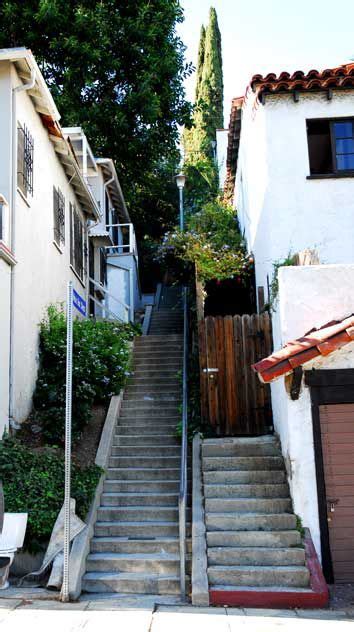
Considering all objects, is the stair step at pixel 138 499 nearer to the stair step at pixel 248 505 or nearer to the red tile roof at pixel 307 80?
the stair step at pixel 248 505

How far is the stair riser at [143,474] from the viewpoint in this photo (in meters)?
8.80

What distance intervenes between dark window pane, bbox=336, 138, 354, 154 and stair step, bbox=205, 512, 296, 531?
23.9ft

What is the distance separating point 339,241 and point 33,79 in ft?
20.7

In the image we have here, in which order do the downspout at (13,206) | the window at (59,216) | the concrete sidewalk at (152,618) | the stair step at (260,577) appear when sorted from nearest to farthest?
the concrete sidewalk at (152,618)
the stair step at (260,577)
the downspout at (13,206)
the window at (59,216)

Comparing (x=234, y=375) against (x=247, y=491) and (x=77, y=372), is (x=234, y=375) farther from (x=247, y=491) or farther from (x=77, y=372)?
(x=77, y=372)

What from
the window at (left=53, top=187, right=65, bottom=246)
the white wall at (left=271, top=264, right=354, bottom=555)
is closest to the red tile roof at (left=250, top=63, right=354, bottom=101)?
the window at (left=53, top=187, right=65, bottom=246)

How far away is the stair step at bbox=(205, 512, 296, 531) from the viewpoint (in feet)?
23.3

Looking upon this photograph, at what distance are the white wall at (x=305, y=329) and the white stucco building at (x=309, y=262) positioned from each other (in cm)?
1

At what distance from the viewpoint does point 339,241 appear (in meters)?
11.0

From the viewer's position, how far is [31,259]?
1047cm

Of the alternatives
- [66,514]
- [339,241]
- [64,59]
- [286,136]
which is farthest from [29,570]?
[64,59]

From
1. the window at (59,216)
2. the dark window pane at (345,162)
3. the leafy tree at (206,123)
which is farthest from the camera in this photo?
the leafy tree at (206,123)

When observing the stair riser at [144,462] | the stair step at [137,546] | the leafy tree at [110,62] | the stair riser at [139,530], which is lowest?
the stair step at [137,546]

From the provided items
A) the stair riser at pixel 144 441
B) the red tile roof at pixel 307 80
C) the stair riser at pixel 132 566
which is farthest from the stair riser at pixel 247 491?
the red tile roof at pixel 307 80
